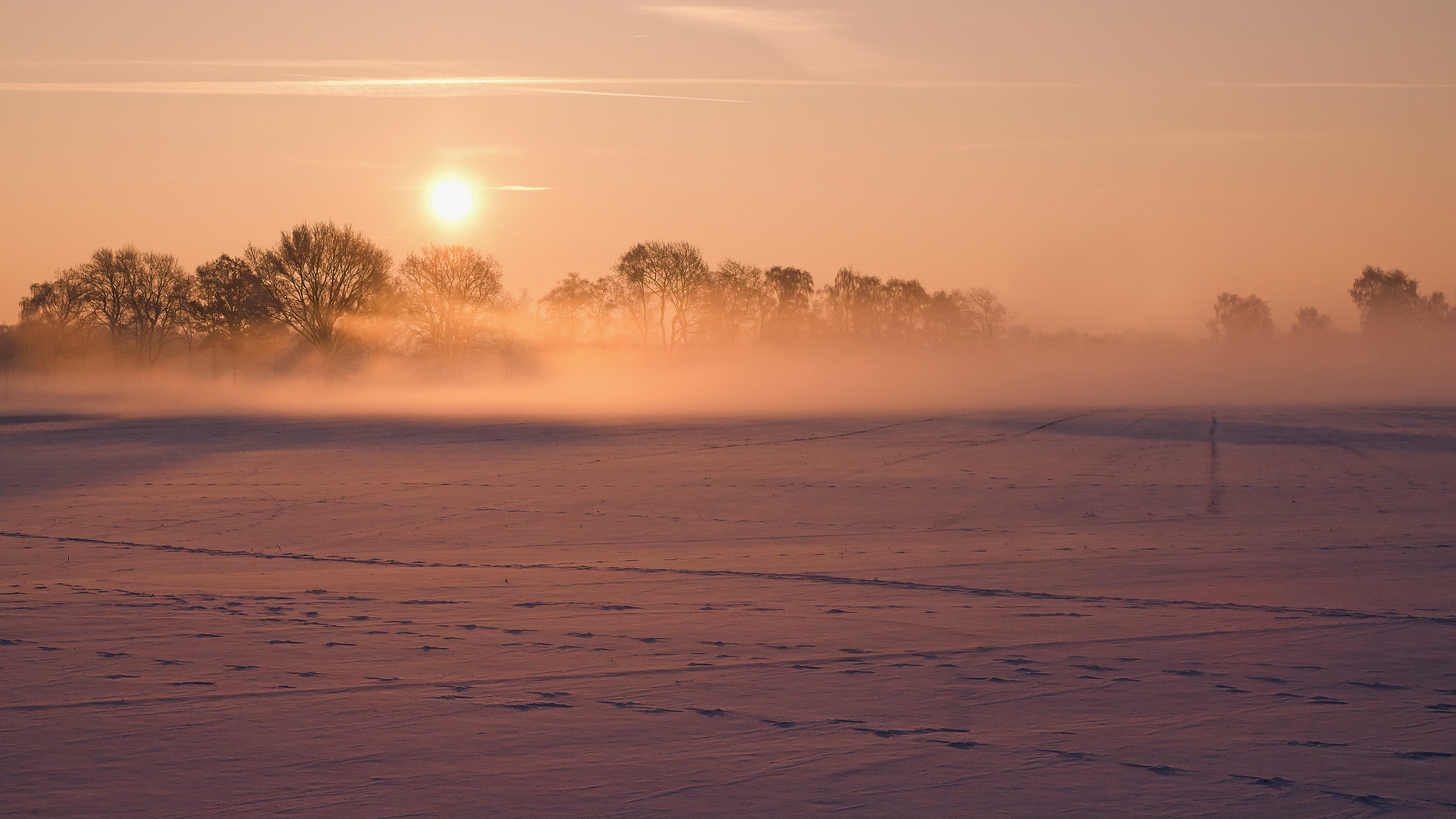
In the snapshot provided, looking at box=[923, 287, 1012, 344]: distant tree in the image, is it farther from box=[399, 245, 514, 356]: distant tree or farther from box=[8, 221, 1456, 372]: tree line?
box=[399, 245, 514, 356]: distant tree

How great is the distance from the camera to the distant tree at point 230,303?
2557 inches

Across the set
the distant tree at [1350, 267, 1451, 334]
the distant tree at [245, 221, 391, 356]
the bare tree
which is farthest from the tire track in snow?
the distant tree at [1350, 267, 1451, 334]

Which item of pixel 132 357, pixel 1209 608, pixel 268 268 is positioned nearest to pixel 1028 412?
pixel 1209 608

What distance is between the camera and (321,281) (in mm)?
65812

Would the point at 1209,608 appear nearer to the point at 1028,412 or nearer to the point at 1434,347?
the point at 1028,412

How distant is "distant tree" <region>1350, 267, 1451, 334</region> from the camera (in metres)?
127

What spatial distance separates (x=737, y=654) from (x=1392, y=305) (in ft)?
480

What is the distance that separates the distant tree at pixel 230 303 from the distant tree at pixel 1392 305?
126840 mm

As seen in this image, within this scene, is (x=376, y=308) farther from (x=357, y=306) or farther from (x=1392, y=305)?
(x=1392, y=305)

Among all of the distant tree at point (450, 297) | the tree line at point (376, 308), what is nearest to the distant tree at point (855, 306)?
the tree line at point (376, 308)

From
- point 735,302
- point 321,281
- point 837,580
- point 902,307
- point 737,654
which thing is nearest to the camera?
point 737,654

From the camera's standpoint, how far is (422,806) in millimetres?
4879

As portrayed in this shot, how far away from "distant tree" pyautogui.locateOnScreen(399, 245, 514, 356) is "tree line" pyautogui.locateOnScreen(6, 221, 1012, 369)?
87mm

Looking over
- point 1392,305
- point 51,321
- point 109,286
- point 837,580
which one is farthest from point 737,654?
point 1392,305
